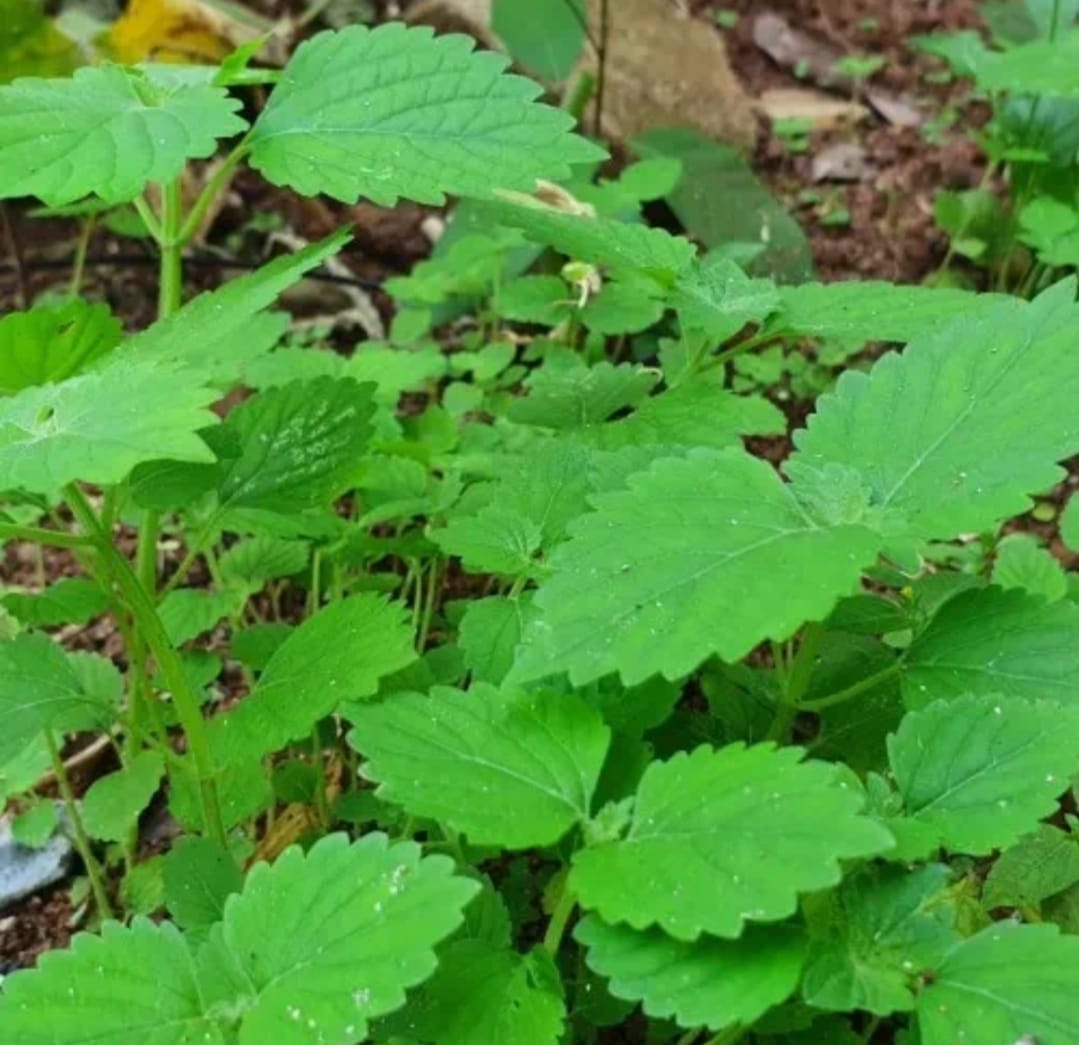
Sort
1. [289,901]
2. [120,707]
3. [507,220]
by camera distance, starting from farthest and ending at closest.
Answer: [120,707] → [507,220] → [289,901]

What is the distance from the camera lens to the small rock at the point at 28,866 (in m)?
1.60

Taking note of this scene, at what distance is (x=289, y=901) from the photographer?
3.20ft

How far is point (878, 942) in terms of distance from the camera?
3.13 feet

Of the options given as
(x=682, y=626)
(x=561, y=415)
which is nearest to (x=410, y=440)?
(x=561, y=415)

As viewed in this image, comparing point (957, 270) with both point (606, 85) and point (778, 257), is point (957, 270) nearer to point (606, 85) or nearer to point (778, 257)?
point (778, 257)

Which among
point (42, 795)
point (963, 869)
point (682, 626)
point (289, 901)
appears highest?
point (682, 626)

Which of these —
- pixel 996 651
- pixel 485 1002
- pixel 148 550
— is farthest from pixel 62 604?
pixel 996 651

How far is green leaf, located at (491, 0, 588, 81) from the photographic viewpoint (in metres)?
2.58

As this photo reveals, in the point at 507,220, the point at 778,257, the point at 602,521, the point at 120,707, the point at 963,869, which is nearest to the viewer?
the point at 602,521

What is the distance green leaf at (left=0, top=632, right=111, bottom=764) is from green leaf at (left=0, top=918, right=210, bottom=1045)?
32cm

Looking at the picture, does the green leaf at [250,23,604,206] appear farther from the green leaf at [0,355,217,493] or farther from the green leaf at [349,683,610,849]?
the green leaf at [349,683,610,849]

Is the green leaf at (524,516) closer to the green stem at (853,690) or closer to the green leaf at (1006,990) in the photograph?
the green stem at (853,690)

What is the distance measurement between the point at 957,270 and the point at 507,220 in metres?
1.34

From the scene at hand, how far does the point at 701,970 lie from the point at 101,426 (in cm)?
58
